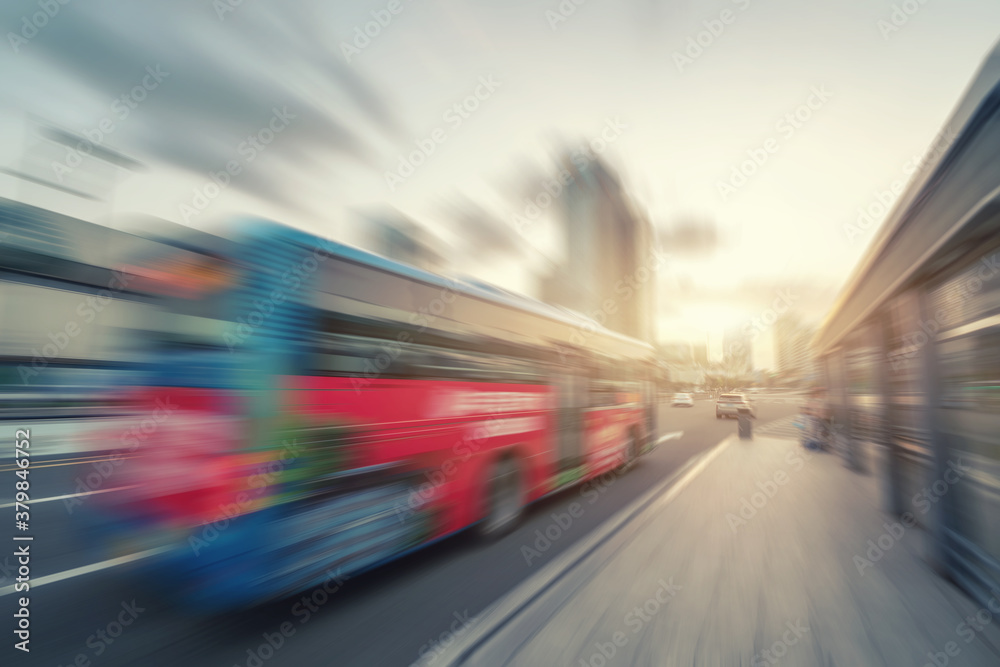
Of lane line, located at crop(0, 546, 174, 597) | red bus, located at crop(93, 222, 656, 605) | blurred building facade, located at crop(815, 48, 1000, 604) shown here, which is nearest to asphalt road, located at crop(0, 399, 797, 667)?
lane line, located at crop(0, 546, 174, 597)

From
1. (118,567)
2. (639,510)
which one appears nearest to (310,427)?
(118,567)

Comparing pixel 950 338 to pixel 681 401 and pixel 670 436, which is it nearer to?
pixel 670 436

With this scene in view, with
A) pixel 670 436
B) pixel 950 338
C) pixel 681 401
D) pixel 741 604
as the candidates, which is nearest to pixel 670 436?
pixel 670 436

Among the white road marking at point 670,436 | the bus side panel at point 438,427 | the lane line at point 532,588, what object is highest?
the bus side panel at point 438,427

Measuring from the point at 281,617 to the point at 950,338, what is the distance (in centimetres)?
586

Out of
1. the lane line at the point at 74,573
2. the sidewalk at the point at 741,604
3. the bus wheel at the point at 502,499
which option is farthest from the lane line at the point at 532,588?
the lane line at the point at 74,573

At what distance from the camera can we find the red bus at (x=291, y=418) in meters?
2.95

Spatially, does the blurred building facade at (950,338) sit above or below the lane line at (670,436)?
above

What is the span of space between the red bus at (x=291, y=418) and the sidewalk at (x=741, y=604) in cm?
117

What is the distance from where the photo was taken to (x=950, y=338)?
4.21 m

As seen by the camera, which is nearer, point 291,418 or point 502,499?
point 291,418

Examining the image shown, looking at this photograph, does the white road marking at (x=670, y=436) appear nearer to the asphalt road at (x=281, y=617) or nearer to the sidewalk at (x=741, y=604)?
the sidewalk at (x=741, y=604)

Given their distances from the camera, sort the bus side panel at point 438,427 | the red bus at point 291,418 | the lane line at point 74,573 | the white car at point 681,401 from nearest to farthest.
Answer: the red bus at point 291,418 < the bus side panel at point 438,427 < the lane line at point 74,573 < the white car at point 681,401

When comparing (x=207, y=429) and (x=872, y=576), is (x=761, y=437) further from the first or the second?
(x=207, y=429)
